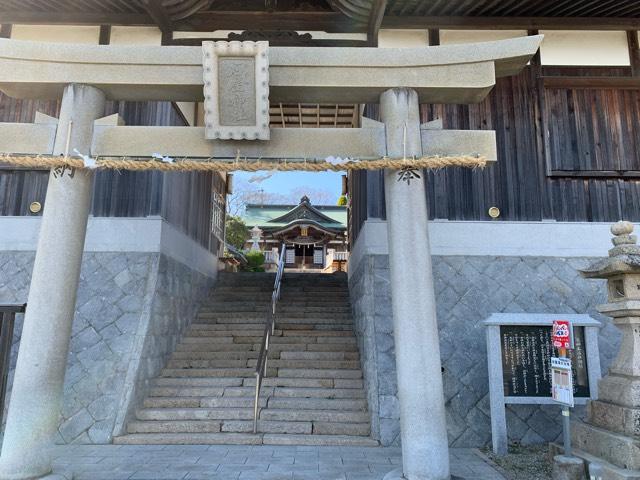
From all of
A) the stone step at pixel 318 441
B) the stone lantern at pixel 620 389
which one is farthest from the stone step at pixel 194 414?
the stone lantern at pixel 620 389

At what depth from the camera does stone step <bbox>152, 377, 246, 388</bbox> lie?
731cm

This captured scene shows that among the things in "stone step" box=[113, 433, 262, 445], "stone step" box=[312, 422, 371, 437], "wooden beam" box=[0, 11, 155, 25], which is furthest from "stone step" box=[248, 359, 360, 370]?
"wooden beam" box=[0, 11, 155, 25]

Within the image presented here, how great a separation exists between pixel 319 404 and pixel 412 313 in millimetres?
3205

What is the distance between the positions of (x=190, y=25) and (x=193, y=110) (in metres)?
2.30

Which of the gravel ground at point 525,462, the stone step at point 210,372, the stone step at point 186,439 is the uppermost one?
the stone step at point 210,372

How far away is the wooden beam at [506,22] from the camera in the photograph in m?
8.00

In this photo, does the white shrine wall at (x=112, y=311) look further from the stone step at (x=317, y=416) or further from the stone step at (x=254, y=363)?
the stone step at (x=317, y=416)

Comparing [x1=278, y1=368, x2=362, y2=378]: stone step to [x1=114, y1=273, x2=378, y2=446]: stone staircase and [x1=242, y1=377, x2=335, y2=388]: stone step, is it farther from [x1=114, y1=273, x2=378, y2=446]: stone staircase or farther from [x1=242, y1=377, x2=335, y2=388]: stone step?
[x1=242, y1=377, x2=335, y2=388]: stone step

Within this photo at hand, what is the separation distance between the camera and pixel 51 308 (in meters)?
4.30

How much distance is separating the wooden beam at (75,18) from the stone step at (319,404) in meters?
7.01

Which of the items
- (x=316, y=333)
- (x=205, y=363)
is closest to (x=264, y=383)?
(x=205, y=363)

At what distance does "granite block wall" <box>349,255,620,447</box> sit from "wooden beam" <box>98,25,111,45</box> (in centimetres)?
621

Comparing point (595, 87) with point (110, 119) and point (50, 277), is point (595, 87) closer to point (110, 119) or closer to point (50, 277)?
point (110, 119)

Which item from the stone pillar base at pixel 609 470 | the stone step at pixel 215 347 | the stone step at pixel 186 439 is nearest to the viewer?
the stone pillar base at pixel 609 470
